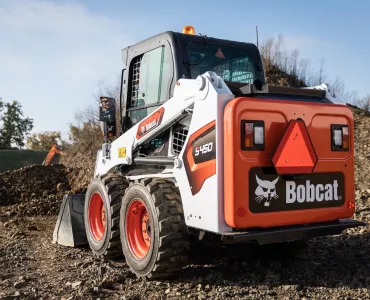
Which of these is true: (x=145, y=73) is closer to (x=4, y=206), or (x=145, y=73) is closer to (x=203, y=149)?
(x=203, y=149)

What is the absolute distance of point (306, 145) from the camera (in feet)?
13.0

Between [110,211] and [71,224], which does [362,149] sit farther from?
[110,211]

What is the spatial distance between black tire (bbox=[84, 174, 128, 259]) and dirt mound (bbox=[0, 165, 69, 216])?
5048 millimetres

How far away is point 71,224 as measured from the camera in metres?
6.22

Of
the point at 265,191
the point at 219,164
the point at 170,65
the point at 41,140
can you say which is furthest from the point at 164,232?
the point at 41,140

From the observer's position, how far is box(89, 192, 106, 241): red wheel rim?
229 inches

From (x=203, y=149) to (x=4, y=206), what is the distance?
858 centimetres

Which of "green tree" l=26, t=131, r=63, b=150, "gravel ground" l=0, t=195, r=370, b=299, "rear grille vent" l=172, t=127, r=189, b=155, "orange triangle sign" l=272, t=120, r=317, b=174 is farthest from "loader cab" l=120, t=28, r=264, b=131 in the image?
"green tree" l=26, t=131, r=63, b=150

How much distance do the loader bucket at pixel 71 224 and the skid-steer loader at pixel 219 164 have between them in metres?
1.01

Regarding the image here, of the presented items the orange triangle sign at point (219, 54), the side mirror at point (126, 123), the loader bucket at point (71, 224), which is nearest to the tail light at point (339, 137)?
the orange triangle sign at point (219, 54)

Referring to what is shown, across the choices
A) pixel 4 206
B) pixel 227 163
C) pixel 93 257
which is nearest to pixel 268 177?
pixel 227 163

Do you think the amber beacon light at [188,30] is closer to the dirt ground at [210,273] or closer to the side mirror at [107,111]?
the side mirror at [107,111]

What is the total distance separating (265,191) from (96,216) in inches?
108

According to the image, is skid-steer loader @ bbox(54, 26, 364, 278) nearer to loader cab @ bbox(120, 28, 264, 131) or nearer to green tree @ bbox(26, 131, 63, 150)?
loader cab @ bbox(120, 28, 264, 131)
